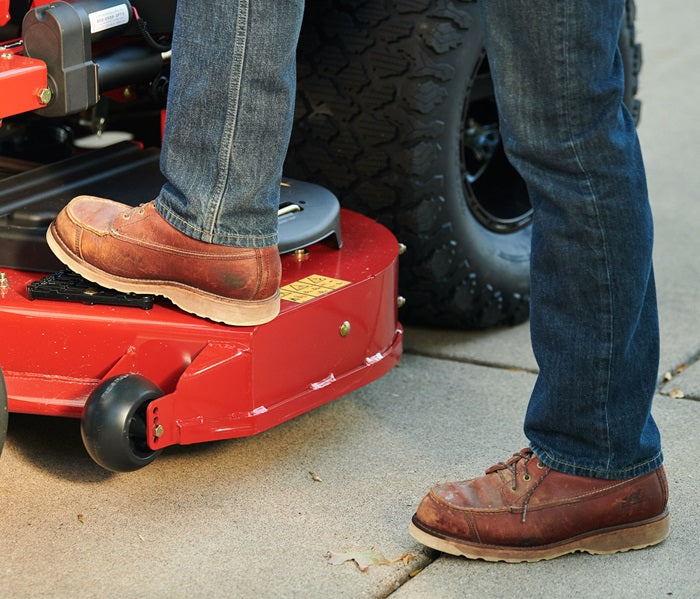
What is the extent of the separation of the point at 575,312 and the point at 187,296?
60 centimetres

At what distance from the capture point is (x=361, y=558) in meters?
1.74

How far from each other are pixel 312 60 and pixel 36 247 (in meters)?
0.73

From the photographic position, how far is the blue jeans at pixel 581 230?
150cm

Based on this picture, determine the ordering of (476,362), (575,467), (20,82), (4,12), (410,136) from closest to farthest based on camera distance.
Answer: (575,467)
(20,82)
(4,12)
(410,136)
(476,362)

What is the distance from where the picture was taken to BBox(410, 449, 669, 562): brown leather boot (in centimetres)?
170

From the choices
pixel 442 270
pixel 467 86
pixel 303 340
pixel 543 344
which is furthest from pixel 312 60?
pixel 543 344

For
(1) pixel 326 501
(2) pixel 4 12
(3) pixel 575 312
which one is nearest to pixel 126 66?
(2) pixel 4 12

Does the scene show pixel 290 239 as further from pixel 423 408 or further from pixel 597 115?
pixel 597 115

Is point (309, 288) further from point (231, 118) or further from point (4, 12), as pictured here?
point (4, 12)

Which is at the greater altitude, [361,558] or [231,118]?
[231,118]

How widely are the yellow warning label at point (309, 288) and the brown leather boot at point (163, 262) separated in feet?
0.33

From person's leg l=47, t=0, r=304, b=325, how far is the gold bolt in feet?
0.52

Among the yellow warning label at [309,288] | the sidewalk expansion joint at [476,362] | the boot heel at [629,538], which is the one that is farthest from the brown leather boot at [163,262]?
the sidewalk expansion joint at [476,362]

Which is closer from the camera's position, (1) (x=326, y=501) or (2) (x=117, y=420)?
(2) (x=117, y=420)
